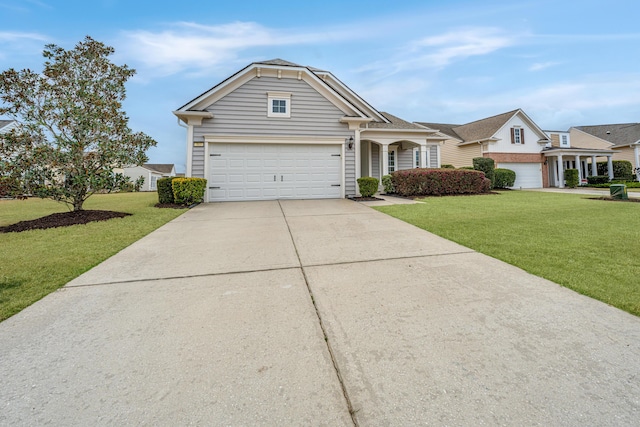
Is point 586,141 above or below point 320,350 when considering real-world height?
above

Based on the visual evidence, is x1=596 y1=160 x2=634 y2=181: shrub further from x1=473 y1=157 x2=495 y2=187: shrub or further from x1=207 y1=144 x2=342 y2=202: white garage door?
x1=207 y1=144 x2=342 y2=202: white garage door

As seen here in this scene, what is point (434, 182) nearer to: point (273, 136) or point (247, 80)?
point (273, 136)

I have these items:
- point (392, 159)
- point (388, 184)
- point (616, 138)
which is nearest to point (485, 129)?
point (392, 159)

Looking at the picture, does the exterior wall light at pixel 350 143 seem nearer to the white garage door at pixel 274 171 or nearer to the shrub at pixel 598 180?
the white garage door at pixel 274 171

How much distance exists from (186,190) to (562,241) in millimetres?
9675

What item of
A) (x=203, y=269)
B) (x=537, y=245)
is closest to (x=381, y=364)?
(x=203, y=269)

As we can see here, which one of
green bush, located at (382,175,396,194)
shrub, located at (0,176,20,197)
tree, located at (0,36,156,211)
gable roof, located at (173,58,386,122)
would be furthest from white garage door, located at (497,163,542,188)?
shrub, located at (0,176,20,197)

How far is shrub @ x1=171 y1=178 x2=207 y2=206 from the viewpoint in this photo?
9.05 metres

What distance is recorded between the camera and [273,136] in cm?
1072

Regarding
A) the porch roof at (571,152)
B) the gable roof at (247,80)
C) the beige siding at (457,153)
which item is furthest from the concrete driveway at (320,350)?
the porch roof at (571,152)

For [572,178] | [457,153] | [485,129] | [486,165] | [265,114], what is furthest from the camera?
[457,153]

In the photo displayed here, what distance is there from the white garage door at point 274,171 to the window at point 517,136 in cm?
1764

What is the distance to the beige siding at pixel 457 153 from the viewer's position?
22.4 meters

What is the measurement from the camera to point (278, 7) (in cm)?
1140
